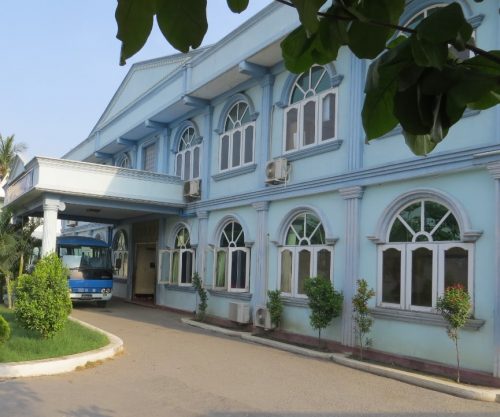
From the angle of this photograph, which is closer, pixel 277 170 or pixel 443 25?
pixel 443 25

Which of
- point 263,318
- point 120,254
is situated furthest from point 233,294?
point 120,254

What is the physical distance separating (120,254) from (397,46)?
22773 mm

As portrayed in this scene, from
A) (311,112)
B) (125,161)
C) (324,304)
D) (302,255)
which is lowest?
(324,304)

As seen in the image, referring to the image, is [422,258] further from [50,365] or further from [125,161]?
[125,161]

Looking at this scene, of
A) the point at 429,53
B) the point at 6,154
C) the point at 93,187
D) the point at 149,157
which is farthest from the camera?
the point at 6,154

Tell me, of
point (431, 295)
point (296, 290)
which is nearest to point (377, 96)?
point (431, 295)

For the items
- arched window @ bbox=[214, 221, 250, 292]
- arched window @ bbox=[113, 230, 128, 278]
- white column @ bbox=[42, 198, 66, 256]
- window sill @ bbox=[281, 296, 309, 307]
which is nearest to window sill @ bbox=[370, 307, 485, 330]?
window sill @ bbox=[281, 296, 309, 307]

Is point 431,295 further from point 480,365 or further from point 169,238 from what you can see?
point 169,238

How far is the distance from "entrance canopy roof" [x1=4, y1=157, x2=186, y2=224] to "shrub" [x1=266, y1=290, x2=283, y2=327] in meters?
5.89

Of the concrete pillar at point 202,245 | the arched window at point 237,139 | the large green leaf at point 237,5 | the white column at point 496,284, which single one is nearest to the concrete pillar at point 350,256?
the white column at point 496,284

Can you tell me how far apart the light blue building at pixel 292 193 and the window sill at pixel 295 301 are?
3cm

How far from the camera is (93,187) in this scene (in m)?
15.4

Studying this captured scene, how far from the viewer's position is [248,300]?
13.8 metres

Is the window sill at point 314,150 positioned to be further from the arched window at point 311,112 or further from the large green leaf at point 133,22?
the large green leaf at point 133,22
